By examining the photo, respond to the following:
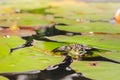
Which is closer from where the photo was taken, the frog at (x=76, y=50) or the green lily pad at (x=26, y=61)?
the green lily pad at (x=26, y=61)

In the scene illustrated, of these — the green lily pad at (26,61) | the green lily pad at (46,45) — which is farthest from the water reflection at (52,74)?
the green lily pad at (46,45)

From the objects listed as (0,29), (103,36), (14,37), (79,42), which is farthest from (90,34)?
(0,29)

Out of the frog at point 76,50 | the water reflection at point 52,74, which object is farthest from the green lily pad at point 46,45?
the water reflection at point 52,74

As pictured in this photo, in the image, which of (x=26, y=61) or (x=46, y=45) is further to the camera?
(x=46, y=45)

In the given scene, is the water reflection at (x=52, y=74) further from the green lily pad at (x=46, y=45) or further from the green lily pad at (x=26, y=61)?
the green lily pad at (x=46, y=45)

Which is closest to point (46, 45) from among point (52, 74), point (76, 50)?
point (76, 50)

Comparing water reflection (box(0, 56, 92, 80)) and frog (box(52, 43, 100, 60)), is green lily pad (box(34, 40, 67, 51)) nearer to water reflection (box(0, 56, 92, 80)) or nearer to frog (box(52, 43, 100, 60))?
frog (box(52, 43, 100, 60))

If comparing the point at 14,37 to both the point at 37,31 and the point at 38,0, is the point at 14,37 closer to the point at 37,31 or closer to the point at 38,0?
the point at 37,31

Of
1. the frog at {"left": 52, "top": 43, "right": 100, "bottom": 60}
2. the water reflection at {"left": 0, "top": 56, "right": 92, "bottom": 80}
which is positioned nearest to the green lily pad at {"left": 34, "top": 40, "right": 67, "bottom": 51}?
the frog at {"left": 52, "top": 43, "right": 100, "bottom": 60}

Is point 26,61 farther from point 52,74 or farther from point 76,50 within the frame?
point 76,50

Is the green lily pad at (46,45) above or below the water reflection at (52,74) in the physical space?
above

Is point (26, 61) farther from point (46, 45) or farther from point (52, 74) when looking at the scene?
point (46, 45)
